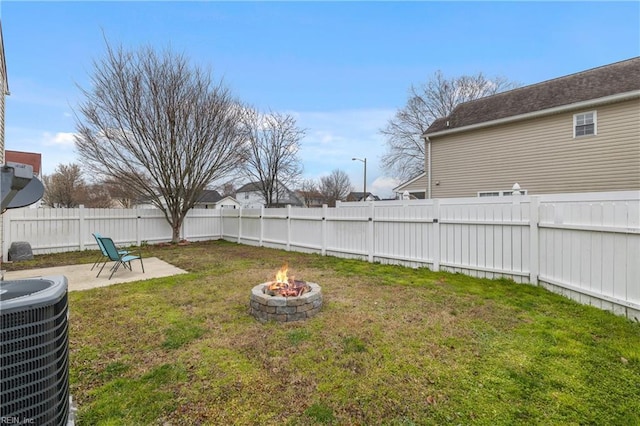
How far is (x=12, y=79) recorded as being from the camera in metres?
9.91

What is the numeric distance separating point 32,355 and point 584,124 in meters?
14.1

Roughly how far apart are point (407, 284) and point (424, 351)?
268 centimetres

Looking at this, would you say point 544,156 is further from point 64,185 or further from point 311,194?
point 64,185

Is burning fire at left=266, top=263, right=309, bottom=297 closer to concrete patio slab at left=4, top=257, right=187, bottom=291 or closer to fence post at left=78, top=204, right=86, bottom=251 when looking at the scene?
concrete patio slab at left=4, top=257, right=187, bottom=291

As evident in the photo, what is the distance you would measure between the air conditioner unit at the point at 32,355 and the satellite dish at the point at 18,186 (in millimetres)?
607

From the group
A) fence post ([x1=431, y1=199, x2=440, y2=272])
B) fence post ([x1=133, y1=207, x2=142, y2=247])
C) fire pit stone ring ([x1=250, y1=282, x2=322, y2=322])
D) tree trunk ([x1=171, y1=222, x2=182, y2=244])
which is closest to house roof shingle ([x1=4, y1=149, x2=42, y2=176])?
fence post ([x1=133, y1=207, x2=142, y2=247])

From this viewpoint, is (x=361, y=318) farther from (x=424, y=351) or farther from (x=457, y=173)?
(x=457, y=173)

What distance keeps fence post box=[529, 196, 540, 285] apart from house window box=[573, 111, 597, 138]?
7522mm

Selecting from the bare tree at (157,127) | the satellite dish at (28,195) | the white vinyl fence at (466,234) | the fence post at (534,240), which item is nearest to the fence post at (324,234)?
the white vinyl fence at (466,234)

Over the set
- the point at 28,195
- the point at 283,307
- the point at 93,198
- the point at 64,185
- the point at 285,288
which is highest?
the point at 64,185

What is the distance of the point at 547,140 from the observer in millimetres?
10906

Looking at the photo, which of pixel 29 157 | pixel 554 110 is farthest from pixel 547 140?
pixel 29 157

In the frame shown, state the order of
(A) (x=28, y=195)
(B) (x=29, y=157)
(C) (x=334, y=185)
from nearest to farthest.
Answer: (A) (x=28, y=195) → (B) (x=29, y=157) → (C) (x=334, y=185)

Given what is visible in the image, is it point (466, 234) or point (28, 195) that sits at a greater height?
point (28, 195)
